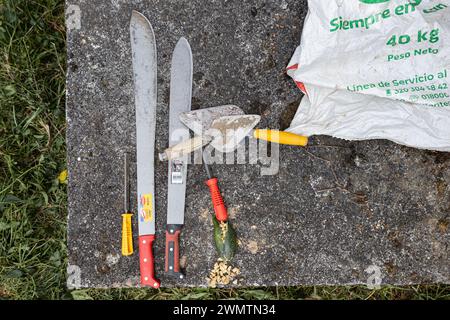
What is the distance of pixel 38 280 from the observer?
2107mm

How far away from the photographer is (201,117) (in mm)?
1739

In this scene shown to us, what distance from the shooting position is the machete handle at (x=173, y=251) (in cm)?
175

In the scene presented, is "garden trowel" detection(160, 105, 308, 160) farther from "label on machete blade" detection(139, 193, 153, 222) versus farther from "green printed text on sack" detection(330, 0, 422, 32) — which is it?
"green printed text on sack" detection(330, 0, 422, 32)

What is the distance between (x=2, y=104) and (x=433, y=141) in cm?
197

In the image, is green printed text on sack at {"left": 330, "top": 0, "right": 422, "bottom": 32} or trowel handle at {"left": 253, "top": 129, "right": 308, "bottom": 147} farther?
trowel handle at {"left": 253, "top": 129, "right": 308, "bottom": 147}

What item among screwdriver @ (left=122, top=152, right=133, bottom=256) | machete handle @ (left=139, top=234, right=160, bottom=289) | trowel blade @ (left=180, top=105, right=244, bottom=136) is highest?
trowel blade @ (left=180, top=105, right=244, bottom=136)

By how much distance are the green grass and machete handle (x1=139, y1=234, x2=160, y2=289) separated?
39 centimetres

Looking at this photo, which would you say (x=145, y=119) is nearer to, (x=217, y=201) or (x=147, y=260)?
(x=217, y=201)

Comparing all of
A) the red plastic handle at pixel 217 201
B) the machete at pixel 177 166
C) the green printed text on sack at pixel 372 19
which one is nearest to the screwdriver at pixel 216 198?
the red plastic handle at pixel 217 201

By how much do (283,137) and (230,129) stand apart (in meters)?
0.22

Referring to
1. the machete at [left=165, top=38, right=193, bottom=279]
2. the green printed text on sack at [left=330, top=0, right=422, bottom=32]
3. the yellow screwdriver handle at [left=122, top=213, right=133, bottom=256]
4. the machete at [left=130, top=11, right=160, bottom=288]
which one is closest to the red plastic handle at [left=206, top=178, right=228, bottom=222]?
the machete at [left=165, top=38, right=193, bottom=279]

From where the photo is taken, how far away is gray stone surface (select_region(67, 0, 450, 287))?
1.77 meters
